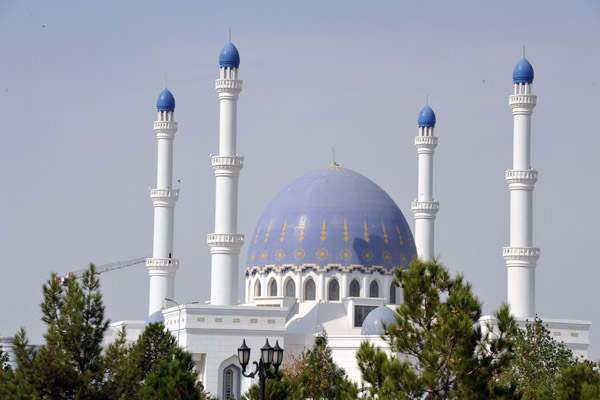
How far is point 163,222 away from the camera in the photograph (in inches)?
2594

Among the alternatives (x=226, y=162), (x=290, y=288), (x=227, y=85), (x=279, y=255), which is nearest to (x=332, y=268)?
(x=290, y=288)

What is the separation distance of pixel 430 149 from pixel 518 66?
6509 mm

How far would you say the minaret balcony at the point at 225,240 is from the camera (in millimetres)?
60775

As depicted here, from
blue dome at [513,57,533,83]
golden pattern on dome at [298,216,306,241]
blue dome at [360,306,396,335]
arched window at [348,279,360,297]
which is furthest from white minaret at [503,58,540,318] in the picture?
golden pattern on dome at [298,216,306,241]

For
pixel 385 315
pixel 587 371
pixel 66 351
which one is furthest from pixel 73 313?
pixel 385 315

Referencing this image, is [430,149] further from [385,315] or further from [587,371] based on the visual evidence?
[587,371]

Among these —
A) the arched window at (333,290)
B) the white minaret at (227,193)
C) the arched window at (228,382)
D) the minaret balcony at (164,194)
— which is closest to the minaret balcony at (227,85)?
the white minaret at (227,193)

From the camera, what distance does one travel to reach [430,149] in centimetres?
6881

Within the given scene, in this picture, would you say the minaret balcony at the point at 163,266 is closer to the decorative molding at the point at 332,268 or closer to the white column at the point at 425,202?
the decorative molding at the point at 332,268

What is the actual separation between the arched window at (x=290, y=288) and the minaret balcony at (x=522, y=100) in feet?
43.2

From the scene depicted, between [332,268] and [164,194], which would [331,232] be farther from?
[164,194]

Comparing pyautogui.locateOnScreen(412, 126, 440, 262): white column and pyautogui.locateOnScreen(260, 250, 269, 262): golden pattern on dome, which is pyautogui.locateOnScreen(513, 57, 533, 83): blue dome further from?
pyautogui.locateOnScreen(260, 250, 269, 262): golden pattern on dome

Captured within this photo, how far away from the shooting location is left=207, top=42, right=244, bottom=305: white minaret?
60.8 m

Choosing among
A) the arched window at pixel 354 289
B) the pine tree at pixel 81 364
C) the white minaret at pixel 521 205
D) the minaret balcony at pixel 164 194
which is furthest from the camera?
the minaret balcony at pixel 164 194
